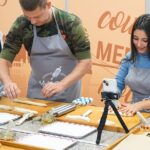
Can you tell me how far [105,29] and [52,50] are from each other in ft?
3.54

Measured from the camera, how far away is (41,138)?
1387mm

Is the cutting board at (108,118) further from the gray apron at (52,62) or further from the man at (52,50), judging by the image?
the gray apron at (52,62)

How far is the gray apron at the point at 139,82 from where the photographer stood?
196 cm

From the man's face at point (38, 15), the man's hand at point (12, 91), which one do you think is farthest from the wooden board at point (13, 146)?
the man's face at point (38, 15)

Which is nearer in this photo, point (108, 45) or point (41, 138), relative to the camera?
point (41, 138)

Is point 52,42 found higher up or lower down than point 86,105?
higher up

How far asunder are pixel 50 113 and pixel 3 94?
1.67 ft

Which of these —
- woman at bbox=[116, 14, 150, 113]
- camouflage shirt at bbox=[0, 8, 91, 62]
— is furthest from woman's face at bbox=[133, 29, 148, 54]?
camouflage shirt at bbox=[0, 8, 91, 62]

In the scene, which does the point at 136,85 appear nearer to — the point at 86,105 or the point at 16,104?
the point at 86,105

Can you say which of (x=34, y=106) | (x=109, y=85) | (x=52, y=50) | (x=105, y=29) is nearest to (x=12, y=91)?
(x=34, y=106)

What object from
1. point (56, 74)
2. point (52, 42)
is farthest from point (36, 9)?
point (56, 74)

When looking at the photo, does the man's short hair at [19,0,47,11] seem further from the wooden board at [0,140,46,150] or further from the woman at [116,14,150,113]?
the wooden board at [0,140,46,150]

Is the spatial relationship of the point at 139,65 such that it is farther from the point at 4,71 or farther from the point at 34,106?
the point at 4,71

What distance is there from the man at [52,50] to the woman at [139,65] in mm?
216
